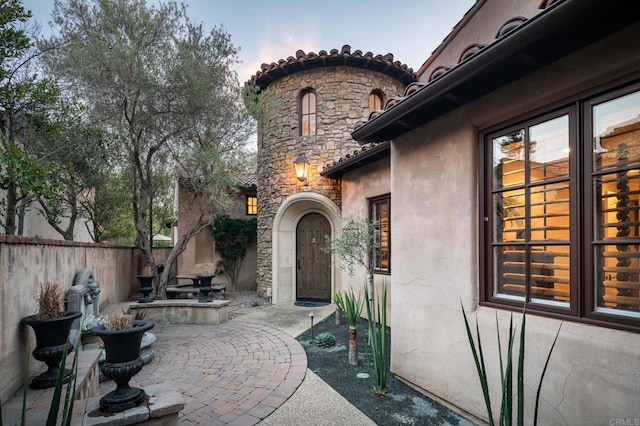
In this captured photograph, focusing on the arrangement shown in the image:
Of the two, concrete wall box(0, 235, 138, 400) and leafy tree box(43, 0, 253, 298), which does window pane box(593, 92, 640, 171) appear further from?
leafy tree box(43, 0, 253, 298)

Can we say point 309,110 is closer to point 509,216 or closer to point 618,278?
point 509,216

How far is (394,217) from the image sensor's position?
13.9 feet

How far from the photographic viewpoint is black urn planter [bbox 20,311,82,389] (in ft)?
10.3

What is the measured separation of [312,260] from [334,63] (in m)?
5.47

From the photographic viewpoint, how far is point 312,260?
9281 millimetres

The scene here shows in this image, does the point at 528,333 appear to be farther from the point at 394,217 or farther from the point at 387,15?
the point at 387,15

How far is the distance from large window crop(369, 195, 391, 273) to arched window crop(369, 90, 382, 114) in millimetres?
3225

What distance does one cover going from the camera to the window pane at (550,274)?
2.54 m

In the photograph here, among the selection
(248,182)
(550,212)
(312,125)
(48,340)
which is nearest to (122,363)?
(48,340)

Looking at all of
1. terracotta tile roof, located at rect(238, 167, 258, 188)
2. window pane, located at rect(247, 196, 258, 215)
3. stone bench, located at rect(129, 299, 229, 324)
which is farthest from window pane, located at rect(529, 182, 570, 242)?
window pane, located at rect(247, 196, 258, 215)

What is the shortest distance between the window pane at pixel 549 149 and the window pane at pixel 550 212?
0.36 ft

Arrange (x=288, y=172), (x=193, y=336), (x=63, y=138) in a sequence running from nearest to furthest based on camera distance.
A: 1. (x=63, y=138)
2. (x=193, y=336)
3. (x=288, y=172)

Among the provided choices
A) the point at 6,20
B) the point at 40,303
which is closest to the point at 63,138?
the point at 6,20

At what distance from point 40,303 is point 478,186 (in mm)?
4753
